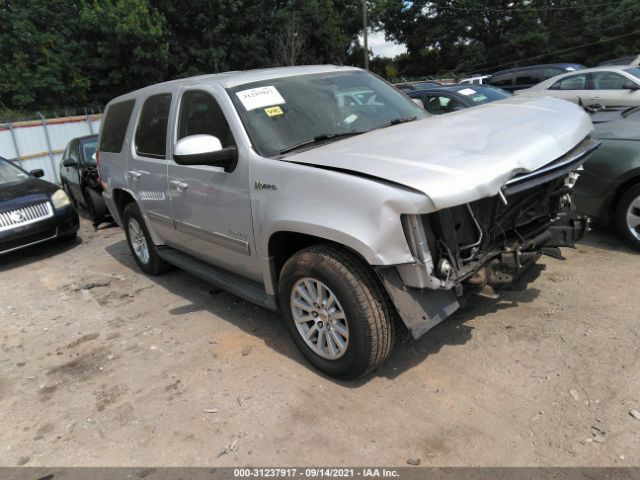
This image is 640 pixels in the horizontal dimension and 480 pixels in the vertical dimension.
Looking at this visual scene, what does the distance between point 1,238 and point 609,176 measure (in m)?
7.02

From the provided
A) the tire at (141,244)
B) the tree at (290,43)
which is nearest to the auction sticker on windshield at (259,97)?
the tire at (141,244)

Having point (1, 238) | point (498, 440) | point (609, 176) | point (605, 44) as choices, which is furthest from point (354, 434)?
point (605, 44)

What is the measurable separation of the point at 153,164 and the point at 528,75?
1403 centimetres

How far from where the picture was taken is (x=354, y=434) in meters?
2.76

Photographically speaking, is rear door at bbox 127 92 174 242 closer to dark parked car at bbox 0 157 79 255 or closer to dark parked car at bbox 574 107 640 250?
dark parked car at bbox 0 157 79 255

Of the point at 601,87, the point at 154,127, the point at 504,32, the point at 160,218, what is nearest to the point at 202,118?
the point at 154,127

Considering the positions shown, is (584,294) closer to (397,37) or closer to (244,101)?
(244,101)

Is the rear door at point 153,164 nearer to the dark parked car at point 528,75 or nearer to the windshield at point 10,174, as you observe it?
the windshield at point 10,174

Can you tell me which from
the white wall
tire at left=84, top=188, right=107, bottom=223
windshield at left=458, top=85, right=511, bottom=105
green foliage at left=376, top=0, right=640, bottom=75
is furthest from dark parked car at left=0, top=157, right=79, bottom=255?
green foliage at left=376, top=0, right=640, bottom=75

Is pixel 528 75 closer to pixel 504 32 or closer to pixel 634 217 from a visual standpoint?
pixel 634 217

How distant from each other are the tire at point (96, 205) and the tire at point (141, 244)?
10.2ft

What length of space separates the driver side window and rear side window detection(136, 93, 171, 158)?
0.31 m

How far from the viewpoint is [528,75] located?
15281mm

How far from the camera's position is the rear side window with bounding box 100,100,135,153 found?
5242mm
